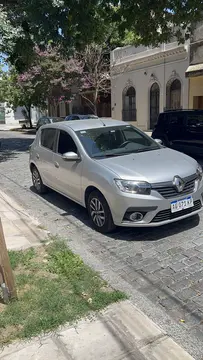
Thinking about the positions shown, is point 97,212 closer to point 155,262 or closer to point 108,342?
point 155,262

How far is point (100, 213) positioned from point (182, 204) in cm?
120

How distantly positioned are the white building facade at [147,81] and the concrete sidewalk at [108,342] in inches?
628

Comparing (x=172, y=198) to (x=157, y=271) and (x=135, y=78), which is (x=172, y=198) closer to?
(x=157, y=271)

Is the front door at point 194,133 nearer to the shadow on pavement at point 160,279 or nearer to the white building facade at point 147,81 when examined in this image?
the shadow on pavement at point 160,279

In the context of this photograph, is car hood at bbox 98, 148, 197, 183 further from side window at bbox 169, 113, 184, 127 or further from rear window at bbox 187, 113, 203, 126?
side window at bbox 169, 113, 184, 127

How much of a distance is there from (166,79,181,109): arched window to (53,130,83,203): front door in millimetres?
Result: 13803

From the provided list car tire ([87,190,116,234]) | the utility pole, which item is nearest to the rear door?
car tire ([87,190,116,234])

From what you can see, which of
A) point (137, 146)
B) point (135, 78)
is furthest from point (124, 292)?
point (135, 78)

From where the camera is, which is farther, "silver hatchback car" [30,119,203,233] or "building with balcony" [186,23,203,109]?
"building with balcony" [186,23,203,109]

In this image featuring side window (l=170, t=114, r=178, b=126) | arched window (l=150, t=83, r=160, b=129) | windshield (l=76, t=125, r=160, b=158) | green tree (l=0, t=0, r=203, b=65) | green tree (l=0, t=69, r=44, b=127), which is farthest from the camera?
green tree (l=0, t=69, r=44, b=127)

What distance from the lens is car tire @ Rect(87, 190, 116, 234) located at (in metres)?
4.65

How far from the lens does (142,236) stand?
4.71 meters

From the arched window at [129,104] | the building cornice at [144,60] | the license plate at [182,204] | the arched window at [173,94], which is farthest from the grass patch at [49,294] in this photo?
the arched window at [129,104]

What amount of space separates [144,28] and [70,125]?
464 cm
